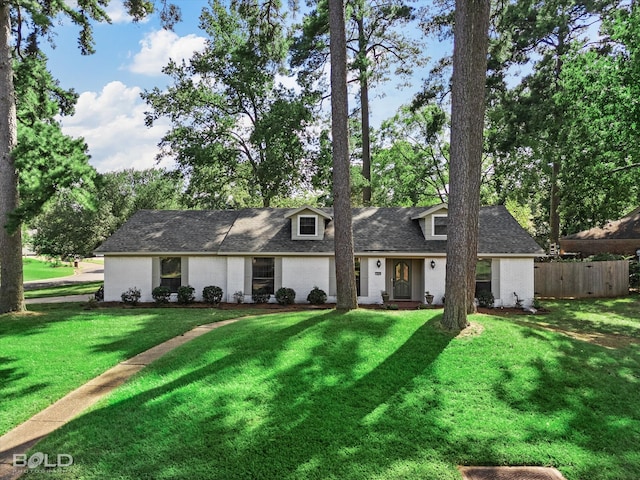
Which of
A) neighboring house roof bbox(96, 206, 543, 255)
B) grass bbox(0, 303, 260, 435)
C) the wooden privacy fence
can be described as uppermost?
neighboring house roof bbox(96, 206, 543, 255)

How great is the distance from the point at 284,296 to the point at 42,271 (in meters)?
31.1

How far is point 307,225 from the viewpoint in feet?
58.2

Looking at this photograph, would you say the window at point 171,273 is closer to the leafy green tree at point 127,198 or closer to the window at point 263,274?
the window at point 263,274

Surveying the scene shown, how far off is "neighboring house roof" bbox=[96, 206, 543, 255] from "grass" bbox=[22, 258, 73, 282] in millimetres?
18775

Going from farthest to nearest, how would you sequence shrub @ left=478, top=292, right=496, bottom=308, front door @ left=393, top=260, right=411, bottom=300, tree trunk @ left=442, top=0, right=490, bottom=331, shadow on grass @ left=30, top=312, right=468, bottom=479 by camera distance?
front door @ left=393, top=260, right=411, bottom=300 → shrub @ left=478, top=292, right=496, bottom=308 → tree trunk @ left=442, top=0, right=490, bottom=331 → shadow on grass @ left=30, top=312, right=468, bottom=479

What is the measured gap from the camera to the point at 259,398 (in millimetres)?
5742

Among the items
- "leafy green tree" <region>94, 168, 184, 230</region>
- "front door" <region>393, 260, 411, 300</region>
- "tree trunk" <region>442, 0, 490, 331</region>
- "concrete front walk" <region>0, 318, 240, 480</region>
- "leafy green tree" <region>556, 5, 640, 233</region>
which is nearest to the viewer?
"concrete front walk" <region>0, 318, 240, 480</region>

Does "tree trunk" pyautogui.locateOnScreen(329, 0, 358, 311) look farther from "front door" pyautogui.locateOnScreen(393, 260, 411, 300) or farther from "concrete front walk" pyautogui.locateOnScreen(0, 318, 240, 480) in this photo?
"front door" pyautogui.locateOnScreen(393, 260, 411, 300)

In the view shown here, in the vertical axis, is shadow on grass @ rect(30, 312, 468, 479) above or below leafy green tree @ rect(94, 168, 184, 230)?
below

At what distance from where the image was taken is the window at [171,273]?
56.9 feet

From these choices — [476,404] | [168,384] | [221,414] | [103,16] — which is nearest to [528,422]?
[476,404]

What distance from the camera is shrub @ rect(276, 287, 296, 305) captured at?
16328 millimetres

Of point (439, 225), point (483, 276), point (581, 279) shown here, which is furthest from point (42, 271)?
point (581, 279)

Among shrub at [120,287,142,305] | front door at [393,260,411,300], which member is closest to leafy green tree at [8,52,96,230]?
shrub at [120,287,142,305]
